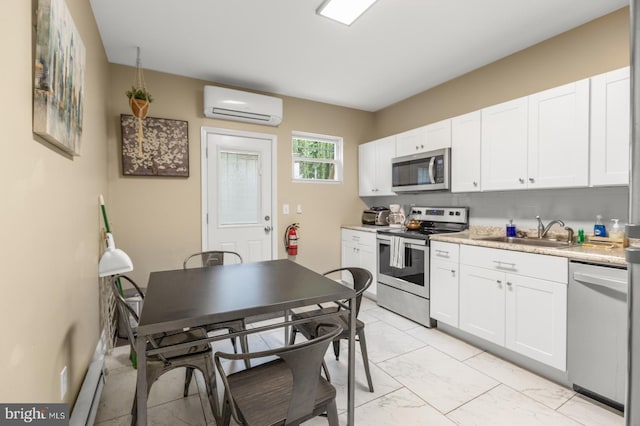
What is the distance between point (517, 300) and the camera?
7.55 feet

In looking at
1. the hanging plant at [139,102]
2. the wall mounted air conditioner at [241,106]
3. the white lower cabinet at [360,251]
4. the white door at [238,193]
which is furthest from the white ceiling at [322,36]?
the white lower cabinet at [360,251]

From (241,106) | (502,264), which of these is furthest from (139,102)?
(502,264)

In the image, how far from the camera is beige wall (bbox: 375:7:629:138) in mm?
2322

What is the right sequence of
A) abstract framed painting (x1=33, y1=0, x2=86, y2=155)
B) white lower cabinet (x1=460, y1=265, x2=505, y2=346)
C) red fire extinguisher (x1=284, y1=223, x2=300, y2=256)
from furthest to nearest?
red fire extinguisher (x1=284, y1=223, x2=300, y2=256), white lower cabinet (x1=460, y1=265, x2=505, y2=346), abstract framed painting (x1=33, y1=0, x2=86, y2=155)

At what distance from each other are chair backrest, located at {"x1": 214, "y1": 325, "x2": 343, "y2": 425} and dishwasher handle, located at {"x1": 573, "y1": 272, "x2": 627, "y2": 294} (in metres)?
1.80

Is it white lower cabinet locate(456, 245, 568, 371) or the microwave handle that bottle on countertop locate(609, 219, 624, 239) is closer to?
white lower cabinet locate(456, 245, 568, 371)

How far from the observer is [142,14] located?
2.35m

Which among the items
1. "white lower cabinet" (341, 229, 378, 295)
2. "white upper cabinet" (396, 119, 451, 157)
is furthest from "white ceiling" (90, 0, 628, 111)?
"white lower cabinet" (341, 229, 378, 295)

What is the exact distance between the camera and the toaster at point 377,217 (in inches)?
168

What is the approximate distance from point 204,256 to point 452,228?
2.70m

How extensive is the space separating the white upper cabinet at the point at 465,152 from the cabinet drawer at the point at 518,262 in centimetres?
73

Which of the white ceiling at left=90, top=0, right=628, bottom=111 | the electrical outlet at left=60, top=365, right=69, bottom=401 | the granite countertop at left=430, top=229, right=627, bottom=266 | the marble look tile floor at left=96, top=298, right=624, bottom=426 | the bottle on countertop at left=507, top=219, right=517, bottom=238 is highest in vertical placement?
the white ceiling at left=90, top=0, right=628, bottom=111

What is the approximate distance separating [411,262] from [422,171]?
1060mm

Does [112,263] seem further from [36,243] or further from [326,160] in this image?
[326,160]
